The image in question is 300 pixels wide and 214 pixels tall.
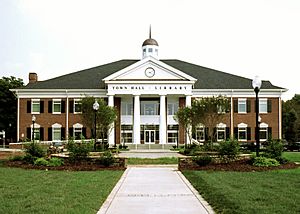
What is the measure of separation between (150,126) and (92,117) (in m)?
15.3

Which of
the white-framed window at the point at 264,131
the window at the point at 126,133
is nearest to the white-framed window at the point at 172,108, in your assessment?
the window at the point at 126,133

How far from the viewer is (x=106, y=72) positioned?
6216cm

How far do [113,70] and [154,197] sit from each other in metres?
49.9

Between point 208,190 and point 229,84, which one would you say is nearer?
point 208,190

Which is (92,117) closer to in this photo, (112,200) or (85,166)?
(85,166)

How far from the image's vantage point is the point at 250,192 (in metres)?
13.6

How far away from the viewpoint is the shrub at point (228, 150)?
2325 centimetres

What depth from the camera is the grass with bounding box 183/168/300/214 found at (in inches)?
435

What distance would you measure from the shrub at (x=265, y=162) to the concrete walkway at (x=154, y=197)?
16.8 ft

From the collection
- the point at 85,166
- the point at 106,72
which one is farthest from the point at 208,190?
the point at 106,72

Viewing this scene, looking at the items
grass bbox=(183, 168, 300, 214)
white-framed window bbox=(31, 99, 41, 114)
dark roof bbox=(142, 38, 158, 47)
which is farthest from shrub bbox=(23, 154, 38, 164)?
dark roof bbox=(142, 38, 158, 47)

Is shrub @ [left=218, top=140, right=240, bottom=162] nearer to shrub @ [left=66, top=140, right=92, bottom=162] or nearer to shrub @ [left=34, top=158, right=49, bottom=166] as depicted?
shrub @ [left=66, top=140, right=92, bottom=162]

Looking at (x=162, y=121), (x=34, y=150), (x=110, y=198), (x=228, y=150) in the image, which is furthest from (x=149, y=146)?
(x=110, y=198)

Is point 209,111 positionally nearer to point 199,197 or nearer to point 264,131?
point 264,131
